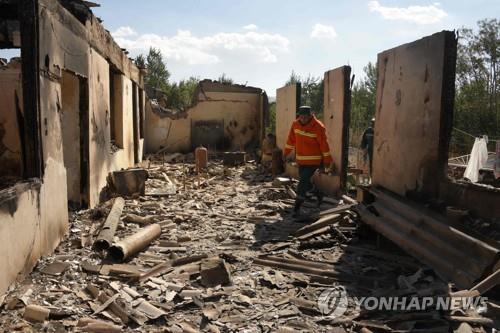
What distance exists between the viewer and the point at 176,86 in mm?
40250

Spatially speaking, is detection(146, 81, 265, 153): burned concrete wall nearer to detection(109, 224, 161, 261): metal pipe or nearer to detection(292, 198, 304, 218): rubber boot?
detection(292, 198, 304, 218): rubber boot

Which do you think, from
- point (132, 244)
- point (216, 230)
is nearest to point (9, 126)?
point (132, 244)

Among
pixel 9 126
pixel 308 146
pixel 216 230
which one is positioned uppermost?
pixel 9 126

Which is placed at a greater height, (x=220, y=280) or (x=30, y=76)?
(x=30, y=76)

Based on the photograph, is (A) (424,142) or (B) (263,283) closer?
(B) (263,283)

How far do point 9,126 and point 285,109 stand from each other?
27.9 feet

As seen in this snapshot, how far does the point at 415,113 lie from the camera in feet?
18.3

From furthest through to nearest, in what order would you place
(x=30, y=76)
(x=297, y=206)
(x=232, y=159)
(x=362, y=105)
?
(x=362, y=105)
(x=232, y=159)
(x=297, y=206)
(x=30, y=76)

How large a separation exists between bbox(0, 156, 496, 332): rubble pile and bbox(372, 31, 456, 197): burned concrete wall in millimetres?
1000

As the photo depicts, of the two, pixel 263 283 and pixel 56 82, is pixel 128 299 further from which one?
pixel 56 82

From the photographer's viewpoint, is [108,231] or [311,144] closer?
[108,231]

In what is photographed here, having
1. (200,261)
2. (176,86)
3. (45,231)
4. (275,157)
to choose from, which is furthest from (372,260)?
(176,86)

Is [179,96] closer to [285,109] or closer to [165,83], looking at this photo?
[165,83]

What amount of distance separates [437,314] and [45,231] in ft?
14.9
